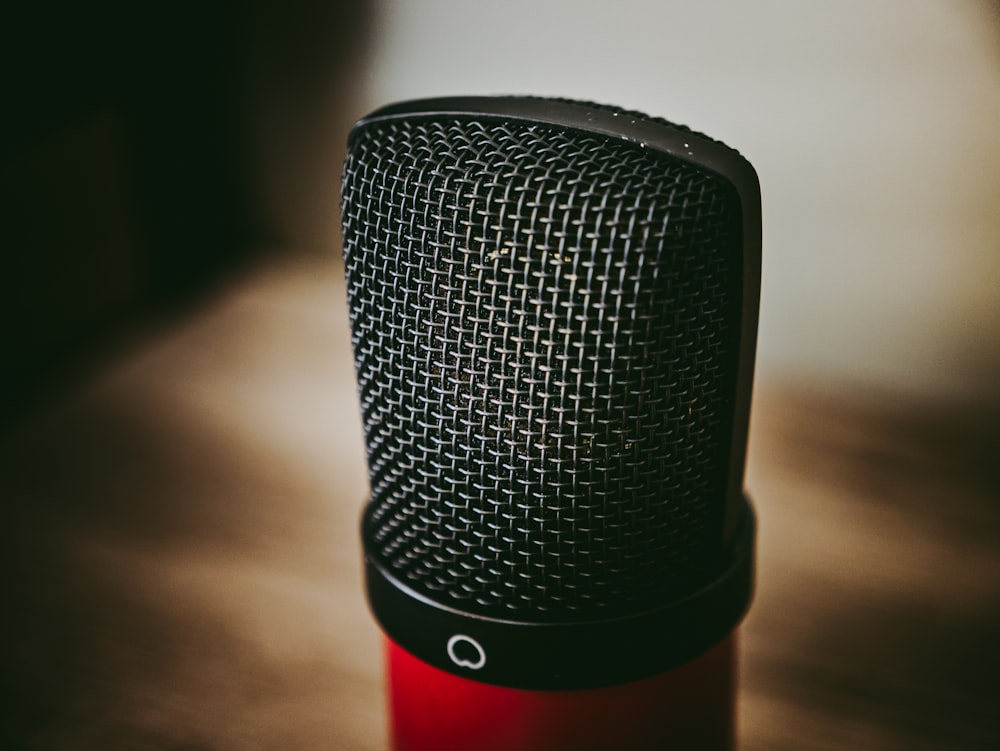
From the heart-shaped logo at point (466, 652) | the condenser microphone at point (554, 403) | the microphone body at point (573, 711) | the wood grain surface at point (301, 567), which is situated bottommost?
the wood grain surface at point (301, 567)

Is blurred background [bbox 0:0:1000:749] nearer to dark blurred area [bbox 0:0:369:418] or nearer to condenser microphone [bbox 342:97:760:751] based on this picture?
dark blurred area [bbox 0:0:369:418]

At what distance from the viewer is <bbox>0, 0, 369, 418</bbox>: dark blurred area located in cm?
123

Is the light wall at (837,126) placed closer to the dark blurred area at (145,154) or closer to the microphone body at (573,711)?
the dark blurred area at (145,154)

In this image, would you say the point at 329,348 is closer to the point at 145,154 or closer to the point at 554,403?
the point at 145,154

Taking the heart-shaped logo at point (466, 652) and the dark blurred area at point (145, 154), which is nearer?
the heart-shaped logo at point (466, 652)

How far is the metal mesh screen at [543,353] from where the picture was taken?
37 cm

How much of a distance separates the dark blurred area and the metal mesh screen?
0.89 metres

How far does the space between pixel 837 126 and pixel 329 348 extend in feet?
1.97

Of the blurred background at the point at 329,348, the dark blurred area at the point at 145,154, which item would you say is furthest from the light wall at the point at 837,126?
the dark blurred area at the point at 145,154

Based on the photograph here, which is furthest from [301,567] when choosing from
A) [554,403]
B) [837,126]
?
[837,126]

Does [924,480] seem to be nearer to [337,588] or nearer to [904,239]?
[904,239]

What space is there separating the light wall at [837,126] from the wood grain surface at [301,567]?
9 centimetres

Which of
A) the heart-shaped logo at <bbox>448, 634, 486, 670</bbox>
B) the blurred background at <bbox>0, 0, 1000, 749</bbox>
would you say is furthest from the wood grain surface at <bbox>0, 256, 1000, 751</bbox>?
the heart-shaped logo at <bbox>448, 634, 486, 670</bbox>

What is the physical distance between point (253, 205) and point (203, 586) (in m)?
0.82
